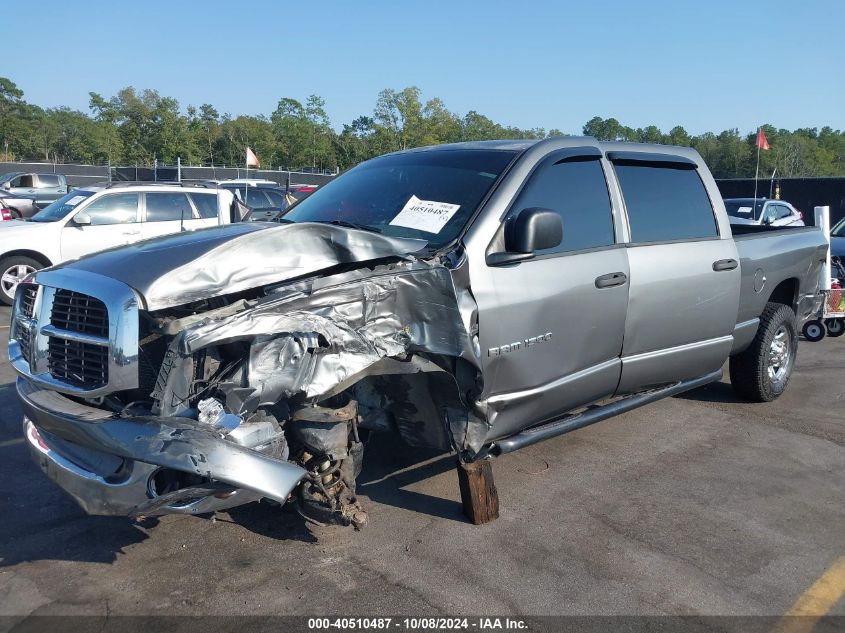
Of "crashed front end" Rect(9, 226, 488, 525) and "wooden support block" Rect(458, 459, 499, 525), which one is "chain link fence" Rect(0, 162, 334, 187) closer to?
"wooden support block" Rect(458, 459, 499, 525)

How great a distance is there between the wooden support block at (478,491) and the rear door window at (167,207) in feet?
31.5

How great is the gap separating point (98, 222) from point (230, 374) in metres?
9.86

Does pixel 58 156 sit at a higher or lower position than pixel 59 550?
higher

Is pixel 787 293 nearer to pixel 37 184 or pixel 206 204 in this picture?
Result: pixel 206 204

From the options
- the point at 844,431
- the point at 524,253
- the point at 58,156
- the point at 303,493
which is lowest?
the point at 844,431

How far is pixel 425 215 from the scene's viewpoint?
4148 millimetres

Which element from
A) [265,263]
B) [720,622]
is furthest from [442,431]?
[720,622]

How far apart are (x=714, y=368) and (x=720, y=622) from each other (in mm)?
2688

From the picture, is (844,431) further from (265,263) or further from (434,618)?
(265,263)

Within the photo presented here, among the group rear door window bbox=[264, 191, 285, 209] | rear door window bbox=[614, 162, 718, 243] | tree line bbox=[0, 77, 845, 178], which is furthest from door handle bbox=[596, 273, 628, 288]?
tree line bbox=[0, 77, 845, 178]

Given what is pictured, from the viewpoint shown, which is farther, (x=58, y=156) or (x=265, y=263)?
(x=58, y=156)

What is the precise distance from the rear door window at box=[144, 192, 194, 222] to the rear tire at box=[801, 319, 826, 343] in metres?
9.47

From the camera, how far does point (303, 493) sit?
11.5 ft

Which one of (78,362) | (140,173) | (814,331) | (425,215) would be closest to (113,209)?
(425,215)
